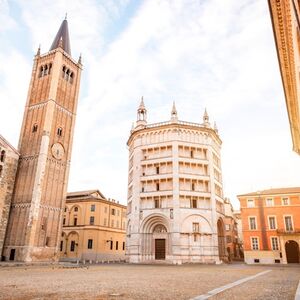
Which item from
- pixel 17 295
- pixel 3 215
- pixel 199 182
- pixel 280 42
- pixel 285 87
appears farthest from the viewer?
pixel 199 182

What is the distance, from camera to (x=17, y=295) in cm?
963

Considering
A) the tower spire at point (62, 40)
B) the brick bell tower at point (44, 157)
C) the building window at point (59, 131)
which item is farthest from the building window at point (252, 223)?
the tower spire at point (62, 40)

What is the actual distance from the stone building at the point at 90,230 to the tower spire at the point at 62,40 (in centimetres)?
3230

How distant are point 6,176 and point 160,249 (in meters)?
27.3

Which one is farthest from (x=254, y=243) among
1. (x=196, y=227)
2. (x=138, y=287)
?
(x=138, y=287)

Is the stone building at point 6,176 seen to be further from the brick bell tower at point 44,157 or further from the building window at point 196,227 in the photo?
the building window at point 196,227

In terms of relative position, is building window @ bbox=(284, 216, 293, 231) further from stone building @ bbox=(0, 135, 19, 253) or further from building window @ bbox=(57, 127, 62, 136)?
stone building @ bbox=(0, 135, 19, 253)

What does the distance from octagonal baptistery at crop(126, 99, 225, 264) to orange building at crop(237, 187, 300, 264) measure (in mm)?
5468

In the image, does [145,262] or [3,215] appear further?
[145,262]

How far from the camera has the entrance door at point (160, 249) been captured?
45.8 meters

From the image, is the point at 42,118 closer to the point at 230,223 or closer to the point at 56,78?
the point at 56,78

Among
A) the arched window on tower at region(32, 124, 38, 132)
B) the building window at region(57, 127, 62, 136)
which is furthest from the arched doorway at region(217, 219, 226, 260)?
the arched window on tower at region(32, 124, 38, 132)

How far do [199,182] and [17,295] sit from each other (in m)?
42.2

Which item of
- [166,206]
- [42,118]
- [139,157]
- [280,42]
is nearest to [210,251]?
[166,206]
